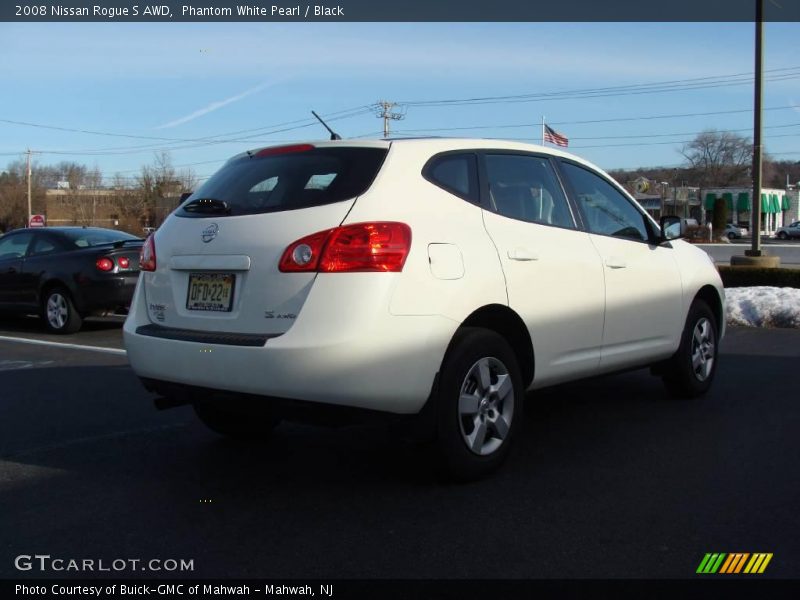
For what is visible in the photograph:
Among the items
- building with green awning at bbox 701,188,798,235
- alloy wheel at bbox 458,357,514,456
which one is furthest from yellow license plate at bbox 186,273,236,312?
building with green awning at bbox 701,188,798,235

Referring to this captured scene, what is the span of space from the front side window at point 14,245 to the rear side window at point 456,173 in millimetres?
9201

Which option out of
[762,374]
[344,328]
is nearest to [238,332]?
[344,328]

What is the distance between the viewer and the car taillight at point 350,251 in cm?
390

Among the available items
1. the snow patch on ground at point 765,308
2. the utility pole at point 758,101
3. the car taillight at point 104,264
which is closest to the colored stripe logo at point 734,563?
the snow patch on ground at point 765,308

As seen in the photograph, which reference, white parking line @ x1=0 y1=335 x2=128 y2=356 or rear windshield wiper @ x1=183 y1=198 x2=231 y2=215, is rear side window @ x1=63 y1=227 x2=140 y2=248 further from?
rear windshield wiper @ x1=183 y1=198 x2=231 y2=215

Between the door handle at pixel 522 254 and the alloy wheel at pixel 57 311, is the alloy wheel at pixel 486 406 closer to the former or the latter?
the door handle at pixel 522 254

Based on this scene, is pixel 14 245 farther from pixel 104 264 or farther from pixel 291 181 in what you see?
pixel 291 181

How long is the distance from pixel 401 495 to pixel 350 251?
4.05 ft

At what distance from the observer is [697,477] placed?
4480 millimetres

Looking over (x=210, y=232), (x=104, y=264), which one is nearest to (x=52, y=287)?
(x=104, y=264)

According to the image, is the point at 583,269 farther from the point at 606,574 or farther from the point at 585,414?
the point at 606,574

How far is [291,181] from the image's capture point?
4.35 meters

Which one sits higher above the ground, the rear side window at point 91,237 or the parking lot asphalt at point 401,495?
the rear side window at point 91,237

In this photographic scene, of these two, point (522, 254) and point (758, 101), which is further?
point (758, 101)
